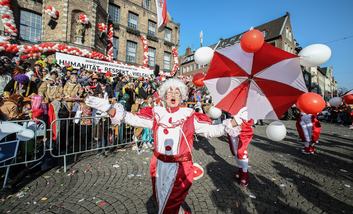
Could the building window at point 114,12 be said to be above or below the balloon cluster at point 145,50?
above

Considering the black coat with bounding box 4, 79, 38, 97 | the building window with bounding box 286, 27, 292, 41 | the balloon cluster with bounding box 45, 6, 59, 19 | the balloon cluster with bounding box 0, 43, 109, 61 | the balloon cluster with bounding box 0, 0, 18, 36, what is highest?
the building window with bounding box 286, 27, 292, 41

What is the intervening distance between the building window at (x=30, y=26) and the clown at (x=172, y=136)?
15.2m

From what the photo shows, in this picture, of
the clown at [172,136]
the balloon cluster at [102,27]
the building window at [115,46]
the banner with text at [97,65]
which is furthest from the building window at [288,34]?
the clown at [172,136]

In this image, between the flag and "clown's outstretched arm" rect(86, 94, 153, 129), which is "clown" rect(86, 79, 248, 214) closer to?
"clown's outstretched arm" rect(86, 94, 153, 129)

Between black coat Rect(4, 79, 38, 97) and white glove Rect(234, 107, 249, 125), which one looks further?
black coat Rect(4, 79, 38, 97)

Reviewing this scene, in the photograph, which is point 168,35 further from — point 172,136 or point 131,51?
point 172,136

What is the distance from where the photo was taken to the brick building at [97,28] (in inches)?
442

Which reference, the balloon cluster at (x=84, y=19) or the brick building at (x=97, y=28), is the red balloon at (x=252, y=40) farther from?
the balloon cluster at (x=84, y=19)

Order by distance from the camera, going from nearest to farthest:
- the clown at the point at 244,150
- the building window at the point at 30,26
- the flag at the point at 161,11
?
the clown at the point at 244,150 → the building window at the point at 30,26 → the flag at the point at 161,11

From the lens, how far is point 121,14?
16641 millimetres

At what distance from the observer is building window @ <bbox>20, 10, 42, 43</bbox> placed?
11328mm

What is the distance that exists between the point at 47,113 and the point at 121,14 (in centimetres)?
1639

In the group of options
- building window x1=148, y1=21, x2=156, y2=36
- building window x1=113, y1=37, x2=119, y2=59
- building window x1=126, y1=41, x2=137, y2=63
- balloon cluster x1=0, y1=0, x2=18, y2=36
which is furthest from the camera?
building window x1=148, y1=21, x2=156, y2=36

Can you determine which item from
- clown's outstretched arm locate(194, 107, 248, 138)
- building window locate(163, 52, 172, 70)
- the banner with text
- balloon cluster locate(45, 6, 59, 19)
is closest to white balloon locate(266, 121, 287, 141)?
clown's outstretched arm locate(194, 107, 248, 138)
